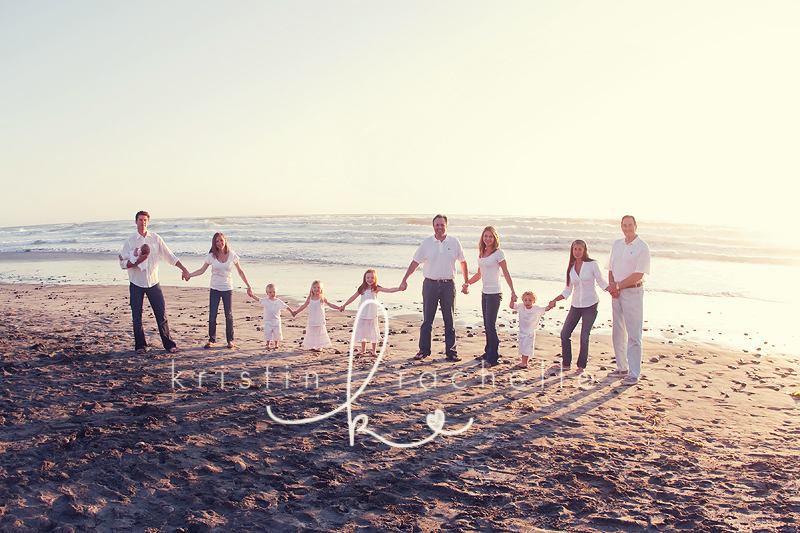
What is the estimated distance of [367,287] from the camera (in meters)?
8.20

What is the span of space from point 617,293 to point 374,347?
12.7 ft

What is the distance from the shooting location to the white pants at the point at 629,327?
6.92m

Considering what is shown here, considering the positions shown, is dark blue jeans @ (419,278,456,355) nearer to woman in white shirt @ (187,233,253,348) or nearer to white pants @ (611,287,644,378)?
white pants @ (611,287,644,378)

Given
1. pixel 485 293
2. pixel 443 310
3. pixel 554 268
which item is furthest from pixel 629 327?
pixel 554 268

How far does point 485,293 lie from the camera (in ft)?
25.7

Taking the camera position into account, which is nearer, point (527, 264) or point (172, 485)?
point (172, 485)

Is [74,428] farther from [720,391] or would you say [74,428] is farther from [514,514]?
[720,391]

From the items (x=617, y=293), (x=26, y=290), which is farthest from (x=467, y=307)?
(x=26, y=290)

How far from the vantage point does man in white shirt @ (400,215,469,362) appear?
8.02m

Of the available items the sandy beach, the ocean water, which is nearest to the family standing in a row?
the sandy beach

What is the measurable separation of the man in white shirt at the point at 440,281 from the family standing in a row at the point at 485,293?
0.05 feet

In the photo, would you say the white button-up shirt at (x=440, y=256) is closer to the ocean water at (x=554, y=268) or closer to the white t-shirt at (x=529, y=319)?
the white t-shirt at (x=529, y=319)

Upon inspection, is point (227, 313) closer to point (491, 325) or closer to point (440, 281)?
point (440, 281)

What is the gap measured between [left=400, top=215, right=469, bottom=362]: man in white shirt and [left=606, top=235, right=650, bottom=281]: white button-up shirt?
2231mm
